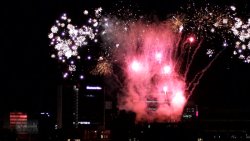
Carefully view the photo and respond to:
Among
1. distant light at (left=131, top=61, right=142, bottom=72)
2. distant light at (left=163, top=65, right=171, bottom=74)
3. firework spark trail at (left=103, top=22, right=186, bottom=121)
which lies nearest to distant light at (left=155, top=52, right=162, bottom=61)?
firework spark trail at (left=103, top=22, right=186, bottom=121)

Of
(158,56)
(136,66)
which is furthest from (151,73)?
(158,56)

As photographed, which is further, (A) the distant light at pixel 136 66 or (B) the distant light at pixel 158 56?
(A) the distant light at pixel 136 66

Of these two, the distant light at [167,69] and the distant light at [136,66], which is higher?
the distant light at [136,66]

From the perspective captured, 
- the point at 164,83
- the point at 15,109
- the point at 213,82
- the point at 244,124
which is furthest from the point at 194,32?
the point at 244,124

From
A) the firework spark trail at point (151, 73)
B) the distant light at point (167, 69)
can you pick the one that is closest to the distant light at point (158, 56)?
the firework spark trail at point (151, 73)

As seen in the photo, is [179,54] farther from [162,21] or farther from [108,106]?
[108,106]

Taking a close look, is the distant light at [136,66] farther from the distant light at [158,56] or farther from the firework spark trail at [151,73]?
the distant light at [158,56]

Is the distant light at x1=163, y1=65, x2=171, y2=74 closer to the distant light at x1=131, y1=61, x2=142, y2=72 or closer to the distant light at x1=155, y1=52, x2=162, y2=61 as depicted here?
the distant light at x1=155, y1=52, x2=162, y2=61

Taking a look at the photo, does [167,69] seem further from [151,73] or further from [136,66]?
[136,66]

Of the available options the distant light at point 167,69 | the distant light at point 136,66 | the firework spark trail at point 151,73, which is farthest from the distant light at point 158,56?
the distant light at point 136,66

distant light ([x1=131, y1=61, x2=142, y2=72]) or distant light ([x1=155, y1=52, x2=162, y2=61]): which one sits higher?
distant light ([x1=155, y1=52, x2=162, y2=61])

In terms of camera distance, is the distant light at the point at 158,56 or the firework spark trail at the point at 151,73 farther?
the distant light at the point at 158,56
